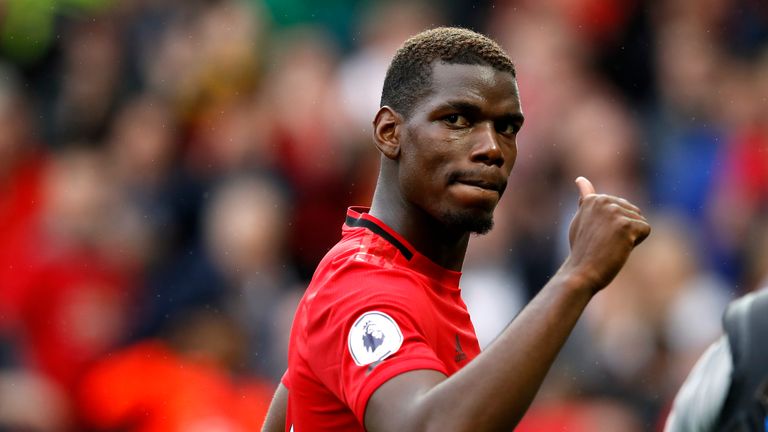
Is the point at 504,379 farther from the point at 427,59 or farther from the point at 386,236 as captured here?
the point at 427,59

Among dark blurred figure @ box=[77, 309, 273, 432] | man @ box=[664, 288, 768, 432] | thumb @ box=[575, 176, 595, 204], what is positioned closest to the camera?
man @ box=[664, 288, 768, 432]

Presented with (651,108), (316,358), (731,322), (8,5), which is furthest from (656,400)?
(8,5)

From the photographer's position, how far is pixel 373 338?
9.05 feet

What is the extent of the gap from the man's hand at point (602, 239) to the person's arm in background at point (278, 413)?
3.83 feet

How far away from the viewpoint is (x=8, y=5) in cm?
947

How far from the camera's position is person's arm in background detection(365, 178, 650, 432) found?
8.37ft

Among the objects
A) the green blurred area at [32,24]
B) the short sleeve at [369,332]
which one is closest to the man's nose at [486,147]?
the short sleeve at [369,332]

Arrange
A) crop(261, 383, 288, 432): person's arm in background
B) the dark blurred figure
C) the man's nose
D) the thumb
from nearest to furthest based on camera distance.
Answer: the thumb < the man's nose < crop(261, 383, 288, 432): person's arm in background < the dark blurred figure

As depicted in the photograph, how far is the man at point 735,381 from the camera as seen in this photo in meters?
2.06

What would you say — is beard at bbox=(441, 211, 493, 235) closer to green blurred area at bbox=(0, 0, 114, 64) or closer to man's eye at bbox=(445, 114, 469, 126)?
man's eye at bbox=(445, 114, 469, 126)

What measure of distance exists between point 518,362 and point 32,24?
759cm

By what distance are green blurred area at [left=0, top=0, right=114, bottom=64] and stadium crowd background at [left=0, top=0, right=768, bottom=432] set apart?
0.30 m

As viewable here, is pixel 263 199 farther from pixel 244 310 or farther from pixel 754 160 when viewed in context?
pixel 754 160

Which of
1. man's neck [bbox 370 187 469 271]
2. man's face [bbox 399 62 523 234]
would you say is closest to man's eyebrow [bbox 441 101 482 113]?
man's face [bbox 399 62 523 234]
